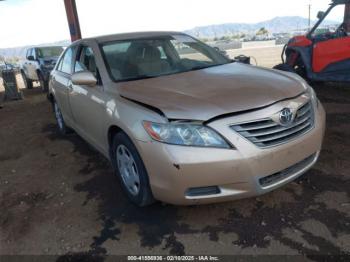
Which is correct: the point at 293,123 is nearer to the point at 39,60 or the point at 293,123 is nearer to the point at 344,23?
the point at 344,23

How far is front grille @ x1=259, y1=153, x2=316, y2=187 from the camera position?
2514mm

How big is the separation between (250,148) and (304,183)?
1.26 meters

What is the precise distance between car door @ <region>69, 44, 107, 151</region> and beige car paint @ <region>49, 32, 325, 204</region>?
3.3 inches

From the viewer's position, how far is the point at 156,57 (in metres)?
3.77

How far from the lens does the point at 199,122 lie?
7.86ft

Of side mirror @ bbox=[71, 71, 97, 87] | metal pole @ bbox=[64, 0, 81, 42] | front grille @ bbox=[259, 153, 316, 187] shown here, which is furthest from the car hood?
metal pole @ bbox=[64, 0, 81, 42]

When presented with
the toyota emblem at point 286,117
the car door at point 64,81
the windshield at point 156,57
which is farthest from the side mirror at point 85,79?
the toyota emblem at point 286,117

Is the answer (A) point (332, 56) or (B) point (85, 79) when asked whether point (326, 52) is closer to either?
(A) point (332, 56)

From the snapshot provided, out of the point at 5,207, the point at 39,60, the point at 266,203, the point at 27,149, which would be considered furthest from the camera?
the point at 39,60

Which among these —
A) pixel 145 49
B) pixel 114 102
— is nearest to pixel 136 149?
pixel 114 102

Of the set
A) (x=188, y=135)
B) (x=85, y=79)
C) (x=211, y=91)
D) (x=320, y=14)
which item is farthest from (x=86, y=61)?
(x=320, y=14)

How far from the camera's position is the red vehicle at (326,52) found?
256 inches

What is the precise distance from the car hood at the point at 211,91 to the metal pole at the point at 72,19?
11009mm

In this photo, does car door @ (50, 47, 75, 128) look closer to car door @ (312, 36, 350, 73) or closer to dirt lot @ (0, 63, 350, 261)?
dirt lot @ (0, 63, 350, 261)
